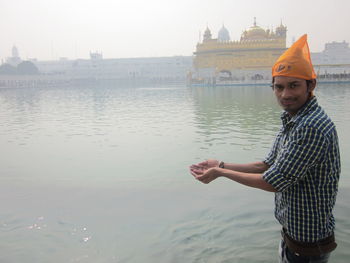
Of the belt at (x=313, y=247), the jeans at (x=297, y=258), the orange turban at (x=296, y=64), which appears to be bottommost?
the jeans at (x=297, y=258)

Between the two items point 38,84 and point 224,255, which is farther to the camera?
point 38,84

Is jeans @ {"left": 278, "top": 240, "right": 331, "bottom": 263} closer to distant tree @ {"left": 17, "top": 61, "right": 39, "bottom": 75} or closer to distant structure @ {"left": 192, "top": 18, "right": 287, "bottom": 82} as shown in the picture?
distant structure @ {"left": 192, "top": 18, "right": 287, "bottom": 82}

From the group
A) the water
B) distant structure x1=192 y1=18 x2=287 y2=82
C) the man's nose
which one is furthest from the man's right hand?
distant structure x1=192 y1=18 x2=287 y2=82

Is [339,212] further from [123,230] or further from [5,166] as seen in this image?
[5,166]

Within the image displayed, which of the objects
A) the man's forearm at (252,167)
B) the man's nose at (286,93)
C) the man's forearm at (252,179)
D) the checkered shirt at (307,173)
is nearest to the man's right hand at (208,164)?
the man's forearm at (252,167)

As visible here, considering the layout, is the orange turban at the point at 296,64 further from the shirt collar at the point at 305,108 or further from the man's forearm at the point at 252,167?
the man's forearm at the point at 252,167

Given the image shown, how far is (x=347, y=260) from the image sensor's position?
7.04 feet

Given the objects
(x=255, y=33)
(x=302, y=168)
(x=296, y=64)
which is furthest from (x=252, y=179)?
(x=255, y=33)

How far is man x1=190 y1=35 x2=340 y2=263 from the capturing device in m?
1.06

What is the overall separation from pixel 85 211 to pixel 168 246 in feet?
3.71

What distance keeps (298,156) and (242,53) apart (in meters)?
47.5

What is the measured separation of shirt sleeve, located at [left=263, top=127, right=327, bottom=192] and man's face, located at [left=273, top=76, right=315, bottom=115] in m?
0.14

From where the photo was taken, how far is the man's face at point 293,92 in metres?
1.14

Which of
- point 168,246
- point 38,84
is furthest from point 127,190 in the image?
point 38,84
